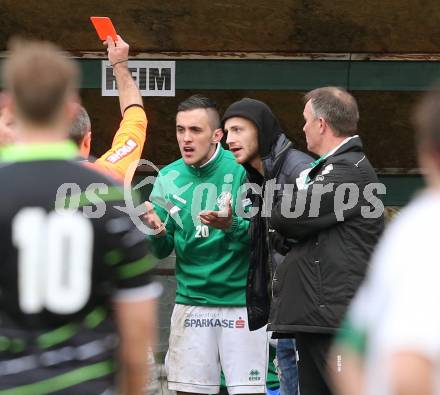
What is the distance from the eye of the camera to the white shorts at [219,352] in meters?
6.93

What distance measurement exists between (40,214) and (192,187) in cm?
399

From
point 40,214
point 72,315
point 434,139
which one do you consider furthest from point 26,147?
point 434,139

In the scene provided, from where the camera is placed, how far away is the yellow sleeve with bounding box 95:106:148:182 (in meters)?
4.61

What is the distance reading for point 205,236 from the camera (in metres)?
6.92

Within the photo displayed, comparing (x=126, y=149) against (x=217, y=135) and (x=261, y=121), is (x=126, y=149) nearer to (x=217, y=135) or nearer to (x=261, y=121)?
(x=261, y=121)

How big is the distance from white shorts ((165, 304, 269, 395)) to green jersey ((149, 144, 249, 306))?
9 cm

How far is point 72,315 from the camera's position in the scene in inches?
125

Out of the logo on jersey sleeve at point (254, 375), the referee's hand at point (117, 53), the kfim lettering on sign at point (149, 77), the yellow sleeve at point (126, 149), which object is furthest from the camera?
the kfim lettering on sign at point (149, 77)

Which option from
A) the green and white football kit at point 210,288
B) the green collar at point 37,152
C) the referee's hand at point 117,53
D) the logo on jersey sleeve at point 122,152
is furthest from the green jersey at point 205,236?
the green collar at point 37,152

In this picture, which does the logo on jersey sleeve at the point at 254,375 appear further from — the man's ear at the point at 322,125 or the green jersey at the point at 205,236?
the man's ear at the point at 322,125

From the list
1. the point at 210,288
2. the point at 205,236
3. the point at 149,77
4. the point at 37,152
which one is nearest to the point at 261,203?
the point at 205,236

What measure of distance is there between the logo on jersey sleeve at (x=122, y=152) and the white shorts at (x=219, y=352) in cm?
Answer: 249

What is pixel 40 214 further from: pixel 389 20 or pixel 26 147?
pixel 389 20

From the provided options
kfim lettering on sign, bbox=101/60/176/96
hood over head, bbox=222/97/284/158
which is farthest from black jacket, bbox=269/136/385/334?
kfim lettering on sign, bbox=101/60/176/96
